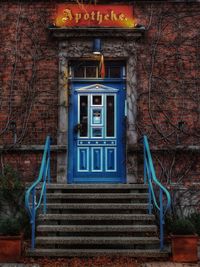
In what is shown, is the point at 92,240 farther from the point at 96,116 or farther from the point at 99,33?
the point at 99,33

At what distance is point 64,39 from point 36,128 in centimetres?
209

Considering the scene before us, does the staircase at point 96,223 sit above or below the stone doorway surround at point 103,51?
below

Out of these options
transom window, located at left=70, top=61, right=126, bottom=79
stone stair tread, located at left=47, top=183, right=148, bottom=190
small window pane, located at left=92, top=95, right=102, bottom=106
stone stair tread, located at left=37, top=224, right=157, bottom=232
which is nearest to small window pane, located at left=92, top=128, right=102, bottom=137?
small window pane, located at left=92, top=95, right=102, bottom=106

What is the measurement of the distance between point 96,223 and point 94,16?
183 inches

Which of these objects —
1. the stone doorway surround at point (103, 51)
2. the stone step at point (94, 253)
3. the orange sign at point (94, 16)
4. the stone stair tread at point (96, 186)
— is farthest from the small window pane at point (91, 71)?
the stone step at point (94, 253)

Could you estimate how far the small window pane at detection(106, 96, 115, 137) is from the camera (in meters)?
9.23

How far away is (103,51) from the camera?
916 cm

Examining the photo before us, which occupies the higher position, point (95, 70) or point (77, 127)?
point (95, 70)

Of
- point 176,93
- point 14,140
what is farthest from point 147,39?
point 14,140

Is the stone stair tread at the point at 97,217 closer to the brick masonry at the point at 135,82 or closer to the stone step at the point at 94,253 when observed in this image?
the stone step at the point at 94,253

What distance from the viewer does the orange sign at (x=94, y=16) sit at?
9188mm

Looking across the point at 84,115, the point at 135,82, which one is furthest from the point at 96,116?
the point at 135,82

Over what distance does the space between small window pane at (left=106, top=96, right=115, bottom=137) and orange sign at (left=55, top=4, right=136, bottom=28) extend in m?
1.70

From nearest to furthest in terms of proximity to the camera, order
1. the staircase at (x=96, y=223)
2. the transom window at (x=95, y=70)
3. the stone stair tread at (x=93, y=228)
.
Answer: the staircase at (x=96, y=223)
the stone stair tread at (x=93, y=228)
the transom window at (x=95, y=70)
